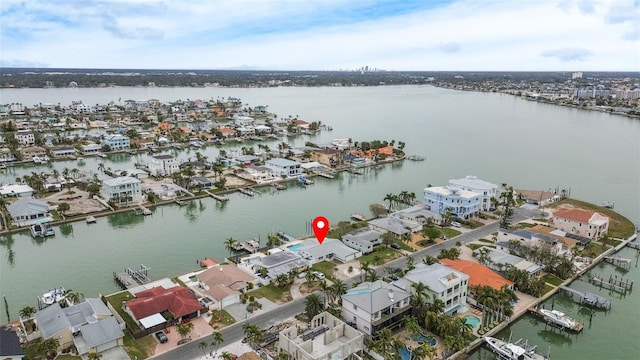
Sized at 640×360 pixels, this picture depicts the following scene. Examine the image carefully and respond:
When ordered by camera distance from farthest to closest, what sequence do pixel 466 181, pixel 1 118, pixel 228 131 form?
pixel 1 118
pixel 228 131
pixel 466 181

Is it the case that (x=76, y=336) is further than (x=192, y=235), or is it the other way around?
(x=192, y=235)

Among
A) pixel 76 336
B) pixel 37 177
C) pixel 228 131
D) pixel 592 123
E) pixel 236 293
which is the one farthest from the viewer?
pixel 592 123

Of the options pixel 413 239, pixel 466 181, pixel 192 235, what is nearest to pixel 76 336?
pixel 192 235

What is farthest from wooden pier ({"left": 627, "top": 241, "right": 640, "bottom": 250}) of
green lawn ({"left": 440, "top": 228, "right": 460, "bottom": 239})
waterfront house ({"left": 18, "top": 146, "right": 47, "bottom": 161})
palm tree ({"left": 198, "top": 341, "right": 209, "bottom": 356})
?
waterfront house ({"left": 18, "top": 146, "right": 47, "bottom": 161})

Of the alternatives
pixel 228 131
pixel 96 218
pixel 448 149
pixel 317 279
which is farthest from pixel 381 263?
pixel 228 131

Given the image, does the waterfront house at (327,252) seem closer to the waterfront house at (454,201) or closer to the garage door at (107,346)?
the waterfront house at (454,201)

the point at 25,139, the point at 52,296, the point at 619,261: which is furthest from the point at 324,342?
the point at 25,139

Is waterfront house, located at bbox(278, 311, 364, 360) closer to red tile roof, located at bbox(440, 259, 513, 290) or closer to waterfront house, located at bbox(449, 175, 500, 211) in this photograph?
red tile roof, located at bbox(440, 259, 513, 290)

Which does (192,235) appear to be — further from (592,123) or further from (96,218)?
(592,123)
